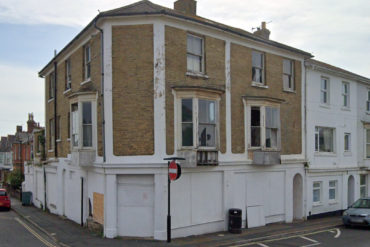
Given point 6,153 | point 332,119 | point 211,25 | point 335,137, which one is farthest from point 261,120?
point 6,153

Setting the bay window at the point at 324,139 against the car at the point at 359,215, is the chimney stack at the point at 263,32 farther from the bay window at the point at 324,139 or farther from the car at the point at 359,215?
the car at the point at 359,215

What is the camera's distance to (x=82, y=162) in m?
15.9

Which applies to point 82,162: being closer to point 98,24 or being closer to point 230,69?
point 98,24

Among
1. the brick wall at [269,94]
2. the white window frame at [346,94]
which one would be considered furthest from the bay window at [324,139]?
the white window frame at [346,94]

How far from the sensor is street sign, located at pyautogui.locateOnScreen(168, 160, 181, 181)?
13.4 m

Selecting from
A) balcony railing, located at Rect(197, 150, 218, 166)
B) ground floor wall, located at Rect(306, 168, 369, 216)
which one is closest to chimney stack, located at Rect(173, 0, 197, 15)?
balcony railing, located at Rect(197, 150, 218, 166)

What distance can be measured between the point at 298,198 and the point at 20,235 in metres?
14.3

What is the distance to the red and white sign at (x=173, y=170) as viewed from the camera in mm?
13393

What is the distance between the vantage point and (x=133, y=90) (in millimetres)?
14680

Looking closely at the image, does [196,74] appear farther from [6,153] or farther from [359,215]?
[6,153]

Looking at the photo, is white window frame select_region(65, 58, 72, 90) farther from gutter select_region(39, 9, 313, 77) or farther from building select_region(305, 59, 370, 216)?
building select_region(305, 59, 370, 216)

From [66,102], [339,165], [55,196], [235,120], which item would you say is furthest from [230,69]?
[55,196]

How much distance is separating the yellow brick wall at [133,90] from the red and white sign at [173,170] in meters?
1.25

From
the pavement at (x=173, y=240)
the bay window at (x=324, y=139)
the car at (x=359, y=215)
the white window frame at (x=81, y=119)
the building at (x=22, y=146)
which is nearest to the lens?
the pavement at (x=173, y=240)
